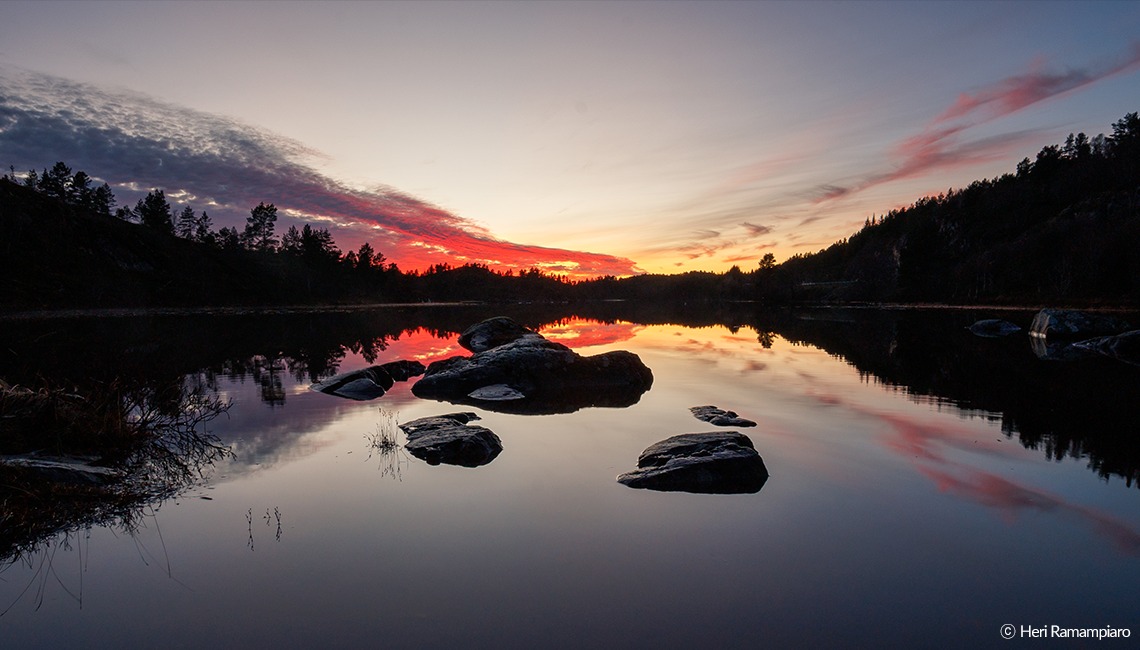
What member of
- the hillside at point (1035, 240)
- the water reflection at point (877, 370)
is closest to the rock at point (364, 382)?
the water reflection at point (877, 370)

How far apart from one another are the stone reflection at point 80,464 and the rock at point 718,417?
10779 mm

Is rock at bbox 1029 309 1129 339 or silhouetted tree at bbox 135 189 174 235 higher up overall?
silhouetted tree at bbox 135 189 174 235

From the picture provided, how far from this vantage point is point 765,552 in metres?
5.94

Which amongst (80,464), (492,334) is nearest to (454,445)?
(80,464)

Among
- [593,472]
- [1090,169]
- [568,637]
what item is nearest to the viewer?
[568,637]

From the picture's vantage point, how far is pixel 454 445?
9.66 m

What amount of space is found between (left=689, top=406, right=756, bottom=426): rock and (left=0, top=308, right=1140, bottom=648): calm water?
1.95ft

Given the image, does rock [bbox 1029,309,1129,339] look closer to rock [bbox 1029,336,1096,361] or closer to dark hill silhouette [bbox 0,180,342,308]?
rock [bbox 1029,336,1096,361]

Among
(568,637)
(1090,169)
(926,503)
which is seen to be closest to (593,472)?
(568,637)

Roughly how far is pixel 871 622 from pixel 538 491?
15.4 feet

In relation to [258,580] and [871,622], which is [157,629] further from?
[871,622]

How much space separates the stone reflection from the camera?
6.48 meters

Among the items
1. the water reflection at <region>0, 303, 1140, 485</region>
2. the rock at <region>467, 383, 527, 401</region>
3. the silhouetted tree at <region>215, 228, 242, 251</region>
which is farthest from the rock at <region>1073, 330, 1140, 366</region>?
the silhouetted tree at <region>215, 228, 242, 251</region>

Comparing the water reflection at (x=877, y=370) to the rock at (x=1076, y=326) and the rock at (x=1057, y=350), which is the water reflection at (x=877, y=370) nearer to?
the rock at (x=1057, y=350)
